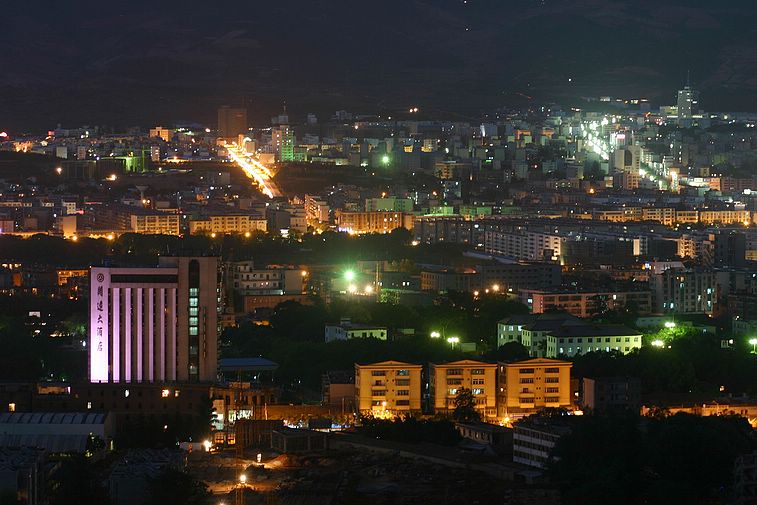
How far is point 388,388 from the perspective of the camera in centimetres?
2061

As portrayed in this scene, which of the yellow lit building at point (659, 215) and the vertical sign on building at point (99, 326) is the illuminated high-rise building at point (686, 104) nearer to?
the yellow lit building at point (659, 215)

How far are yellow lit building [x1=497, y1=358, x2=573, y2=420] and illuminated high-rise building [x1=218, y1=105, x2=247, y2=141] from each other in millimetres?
38033

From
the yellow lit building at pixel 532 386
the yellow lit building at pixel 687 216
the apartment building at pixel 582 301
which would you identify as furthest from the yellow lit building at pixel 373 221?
the yellow lit building at pixel 532 386

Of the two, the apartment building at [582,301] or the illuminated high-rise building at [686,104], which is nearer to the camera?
the apartment building at [582,301]

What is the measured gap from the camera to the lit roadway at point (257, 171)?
148ft

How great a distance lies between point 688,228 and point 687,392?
658 inches

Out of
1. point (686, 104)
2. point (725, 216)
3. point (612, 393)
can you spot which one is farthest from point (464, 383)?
point (686, 104)

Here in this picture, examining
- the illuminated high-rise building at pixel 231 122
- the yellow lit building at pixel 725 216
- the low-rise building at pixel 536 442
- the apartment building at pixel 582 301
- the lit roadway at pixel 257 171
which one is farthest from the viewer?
the illuminated high-rise building at pixel 231 122

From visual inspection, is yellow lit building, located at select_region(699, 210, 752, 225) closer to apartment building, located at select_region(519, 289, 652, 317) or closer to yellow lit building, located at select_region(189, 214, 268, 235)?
yellow lit building, located at select_region(189, 214, 268, 235)

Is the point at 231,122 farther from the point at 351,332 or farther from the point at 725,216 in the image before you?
the point at 351,332

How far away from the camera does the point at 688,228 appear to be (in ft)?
123

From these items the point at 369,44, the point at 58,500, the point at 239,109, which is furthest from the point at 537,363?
the point at 369,44

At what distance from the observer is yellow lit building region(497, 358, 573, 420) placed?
20750 millimetres

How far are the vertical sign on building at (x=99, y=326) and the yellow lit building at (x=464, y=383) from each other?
2572mm
